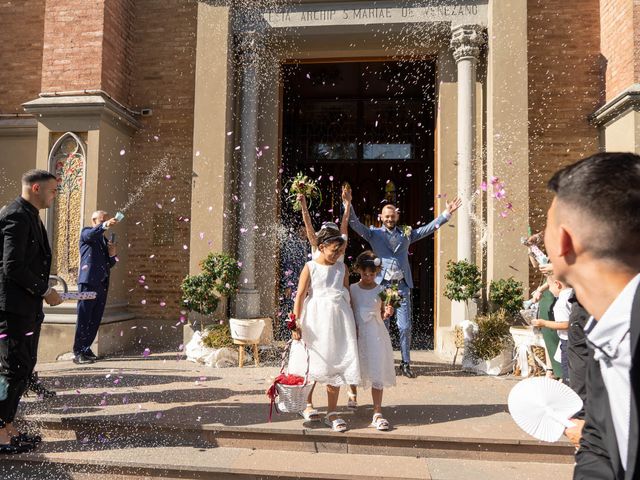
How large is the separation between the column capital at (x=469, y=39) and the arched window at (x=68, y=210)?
19.7 feet

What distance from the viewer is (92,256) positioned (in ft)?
22.8

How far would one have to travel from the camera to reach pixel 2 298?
12.4 feet

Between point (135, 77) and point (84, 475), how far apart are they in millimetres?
7142

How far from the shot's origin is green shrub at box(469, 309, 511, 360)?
639 centimetres

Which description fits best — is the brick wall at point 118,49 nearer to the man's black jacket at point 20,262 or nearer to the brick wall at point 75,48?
the brick wall at point 75,48

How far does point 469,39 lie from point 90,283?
6.55 metres

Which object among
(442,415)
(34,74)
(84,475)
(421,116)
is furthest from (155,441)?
(421,116)

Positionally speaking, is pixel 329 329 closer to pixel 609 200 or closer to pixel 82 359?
pixel 609 200

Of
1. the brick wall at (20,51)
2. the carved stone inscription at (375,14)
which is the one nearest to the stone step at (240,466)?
the carved stone inscription at (375,14)

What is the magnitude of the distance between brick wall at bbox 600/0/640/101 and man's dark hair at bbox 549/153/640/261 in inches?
272

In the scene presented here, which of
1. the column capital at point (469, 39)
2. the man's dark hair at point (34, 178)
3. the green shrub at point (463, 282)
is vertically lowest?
the green shrub at point (463, 282)

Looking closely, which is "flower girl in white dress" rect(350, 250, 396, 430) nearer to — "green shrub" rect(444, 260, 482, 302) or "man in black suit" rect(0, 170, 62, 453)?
"green shrub" rect(444, 260, 482, 302)

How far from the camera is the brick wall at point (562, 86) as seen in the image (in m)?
7.83

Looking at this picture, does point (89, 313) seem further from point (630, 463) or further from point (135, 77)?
point (630, 463)
